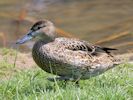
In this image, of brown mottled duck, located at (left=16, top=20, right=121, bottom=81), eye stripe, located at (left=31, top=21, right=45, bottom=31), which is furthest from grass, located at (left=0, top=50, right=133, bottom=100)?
eye stripe, located at (left=31, top=21, right=45, bottom=31)

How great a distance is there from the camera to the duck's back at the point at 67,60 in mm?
6977

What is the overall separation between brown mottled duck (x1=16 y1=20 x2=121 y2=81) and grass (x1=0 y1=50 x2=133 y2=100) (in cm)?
16

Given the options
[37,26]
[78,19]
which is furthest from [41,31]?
[78,19]

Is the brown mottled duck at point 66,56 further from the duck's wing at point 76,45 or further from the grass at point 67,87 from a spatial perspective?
the grass at point 67,87

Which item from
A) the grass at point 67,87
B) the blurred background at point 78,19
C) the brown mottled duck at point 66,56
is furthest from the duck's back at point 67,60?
the blurred background at point 78,19

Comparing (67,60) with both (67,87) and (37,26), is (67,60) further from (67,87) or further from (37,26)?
(37,26)

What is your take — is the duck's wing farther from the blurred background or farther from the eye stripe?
the blurred background

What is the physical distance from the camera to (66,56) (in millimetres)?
7031

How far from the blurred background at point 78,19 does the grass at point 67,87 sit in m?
3.17

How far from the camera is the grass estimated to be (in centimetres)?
623

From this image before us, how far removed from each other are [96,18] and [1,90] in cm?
638

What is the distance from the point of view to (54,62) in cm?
698

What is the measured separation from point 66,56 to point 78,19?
20.0 feet

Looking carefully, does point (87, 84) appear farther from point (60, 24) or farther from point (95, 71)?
point (60, 24)
